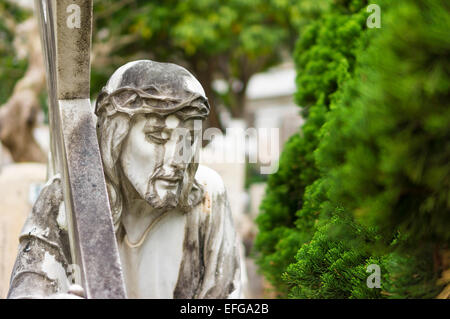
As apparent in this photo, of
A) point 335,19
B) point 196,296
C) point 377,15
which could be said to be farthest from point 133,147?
point 335,19

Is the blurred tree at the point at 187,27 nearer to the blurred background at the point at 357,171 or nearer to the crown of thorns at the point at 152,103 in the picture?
the blurred background at the point at 357,171

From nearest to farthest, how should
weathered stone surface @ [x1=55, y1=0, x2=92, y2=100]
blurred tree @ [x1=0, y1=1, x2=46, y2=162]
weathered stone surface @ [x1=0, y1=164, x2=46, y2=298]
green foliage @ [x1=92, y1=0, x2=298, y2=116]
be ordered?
weathered stone surface @ [x1=55, y1=0, x2=92, y2=100] < weathered stone surface @ [x1=0, y1=164, x2=46, y2=298] < blurred tree @ [x1=0, y1=1, x2=46, y2=162] < green foliage @ [x1=92, y1=0, x2=298, y2=116]

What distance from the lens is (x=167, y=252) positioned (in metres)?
2.95

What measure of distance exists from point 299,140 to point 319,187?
98cm

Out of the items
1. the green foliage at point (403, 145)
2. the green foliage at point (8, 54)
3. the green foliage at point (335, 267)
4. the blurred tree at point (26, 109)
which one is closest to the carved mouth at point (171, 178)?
the green foliage at point (335, 267)

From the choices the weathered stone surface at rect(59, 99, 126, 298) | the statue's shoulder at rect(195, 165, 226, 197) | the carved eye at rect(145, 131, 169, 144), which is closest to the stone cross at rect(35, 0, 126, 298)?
the weathered stone surface at rect(59, 99, 126, 298)

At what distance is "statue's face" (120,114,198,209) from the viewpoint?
2.73m

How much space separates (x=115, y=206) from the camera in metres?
2.86

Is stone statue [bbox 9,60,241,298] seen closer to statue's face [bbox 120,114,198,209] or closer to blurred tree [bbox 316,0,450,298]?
statue's face [bbox 120,114,198,209]

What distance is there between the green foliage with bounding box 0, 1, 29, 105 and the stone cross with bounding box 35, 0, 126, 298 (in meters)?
13.4

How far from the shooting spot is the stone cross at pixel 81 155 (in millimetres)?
2422

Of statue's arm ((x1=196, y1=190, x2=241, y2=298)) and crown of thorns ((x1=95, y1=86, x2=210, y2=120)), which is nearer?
crown of thorns ((x1=95, y1=86, x2=210, y2=120))

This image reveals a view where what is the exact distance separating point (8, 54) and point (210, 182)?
50.0 ft
